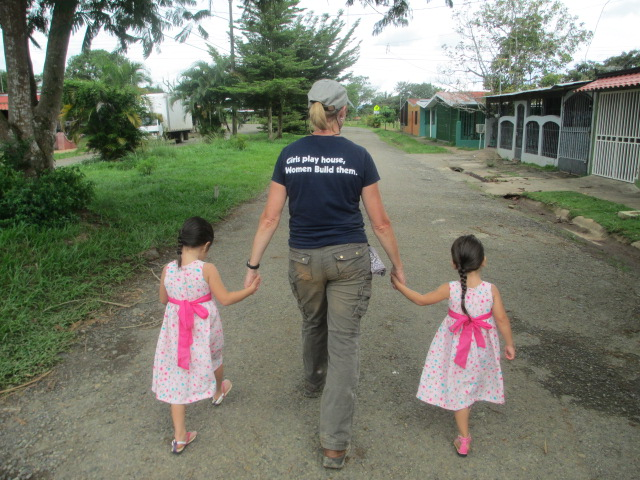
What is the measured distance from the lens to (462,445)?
2.70 meters

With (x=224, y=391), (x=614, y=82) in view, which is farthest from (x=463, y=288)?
(x=614, y=82)

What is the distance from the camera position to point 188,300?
278cm

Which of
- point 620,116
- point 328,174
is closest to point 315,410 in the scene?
point 328,174

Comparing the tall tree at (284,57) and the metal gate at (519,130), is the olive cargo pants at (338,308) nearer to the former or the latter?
the metal gate at (519,130)

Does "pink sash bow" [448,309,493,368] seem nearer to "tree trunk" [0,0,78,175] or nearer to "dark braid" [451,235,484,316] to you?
"dark braid" [451,235,484,316]

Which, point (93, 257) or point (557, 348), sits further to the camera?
point (93, 257)

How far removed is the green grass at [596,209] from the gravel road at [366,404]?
2260 millimetres

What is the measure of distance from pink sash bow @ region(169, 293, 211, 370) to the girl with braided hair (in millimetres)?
1121

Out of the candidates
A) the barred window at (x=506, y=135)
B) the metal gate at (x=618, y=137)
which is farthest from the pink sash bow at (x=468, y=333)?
the barred window at (x=506, y=135)

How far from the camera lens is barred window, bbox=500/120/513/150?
20.4 m

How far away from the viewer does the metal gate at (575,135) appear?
14.3 metres

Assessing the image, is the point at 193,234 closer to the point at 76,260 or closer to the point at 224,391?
the point at 224,391

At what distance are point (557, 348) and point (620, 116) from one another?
11.0 meters

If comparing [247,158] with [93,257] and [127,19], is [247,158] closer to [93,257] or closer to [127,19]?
[127,19]
